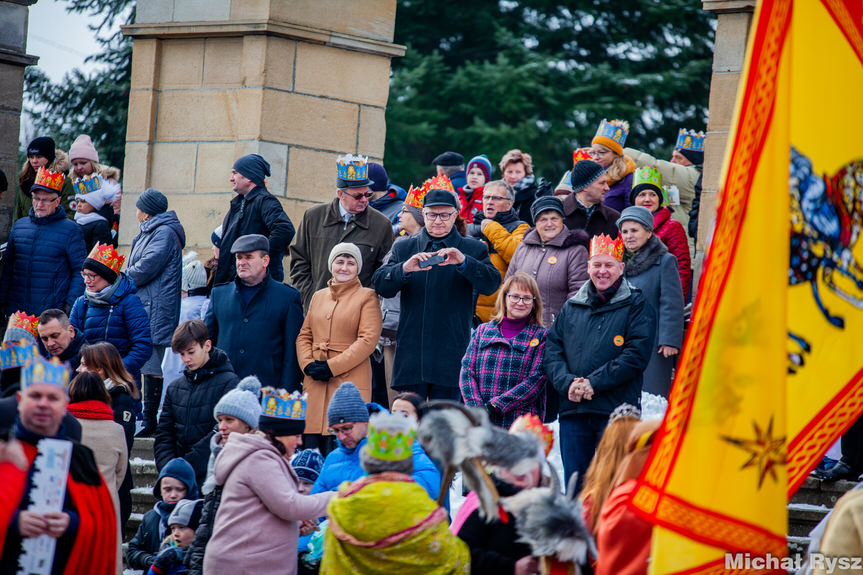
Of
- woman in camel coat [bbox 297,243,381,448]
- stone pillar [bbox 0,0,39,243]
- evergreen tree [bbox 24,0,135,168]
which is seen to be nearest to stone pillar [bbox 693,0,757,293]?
woman in camel coat [bbox 297,243,381,448]

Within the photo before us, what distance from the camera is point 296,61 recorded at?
11.8 meters

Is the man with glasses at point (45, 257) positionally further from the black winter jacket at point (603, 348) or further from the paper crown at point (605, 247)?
the paper crown at point (605, 247)

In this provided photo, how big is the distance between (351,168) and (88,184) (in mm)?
3676

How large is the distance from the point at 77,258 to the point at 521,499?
23.2 ft

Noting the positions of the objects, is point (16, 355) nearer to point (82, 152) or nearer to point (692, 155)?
point (82, 152)

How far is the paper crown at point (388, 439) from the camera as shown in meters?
5.41

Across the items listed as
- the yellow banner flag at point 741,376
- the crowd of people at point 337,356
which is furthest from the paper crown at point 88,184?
the yellow banner flag at point 741,376

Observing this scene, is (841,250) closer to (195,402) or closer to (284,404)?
(284,404)

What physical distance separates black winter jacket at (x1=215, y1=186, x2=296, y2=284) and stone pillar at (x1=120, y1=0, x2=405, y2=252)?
1407mm

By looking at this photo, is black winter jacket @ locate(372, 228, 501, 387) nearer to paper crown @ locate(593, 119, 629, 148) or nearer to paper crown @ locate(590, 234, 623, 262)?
paper crown @ locate(590, 234, 623, 262)

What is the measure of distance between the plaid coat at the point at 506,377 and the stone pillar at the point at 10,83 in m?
7.06

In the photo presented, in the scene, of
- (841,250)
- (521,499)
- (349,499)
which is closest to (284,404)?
(349,499)

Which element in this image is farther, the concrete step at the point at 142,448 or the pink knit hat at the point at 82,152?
the pink knit hat at the point at 82,152

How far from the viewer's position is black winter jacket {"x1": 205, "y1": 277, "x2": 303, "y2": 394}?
30.2 feet
